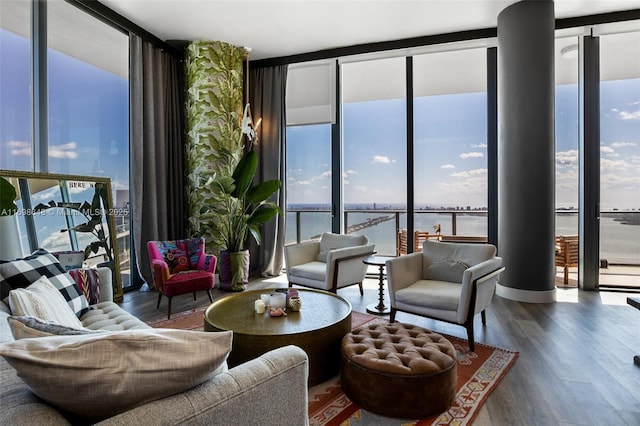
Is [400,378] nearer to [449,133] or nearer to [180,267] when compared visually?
[180,267]

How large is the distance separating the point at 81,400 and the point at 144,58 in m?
4.87

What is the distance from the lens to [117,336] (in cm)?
90

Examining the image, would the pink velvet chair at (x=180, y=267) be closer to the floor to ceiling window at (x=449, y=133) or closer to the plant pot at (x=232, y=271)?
the plant pot at (x=232, y=271)

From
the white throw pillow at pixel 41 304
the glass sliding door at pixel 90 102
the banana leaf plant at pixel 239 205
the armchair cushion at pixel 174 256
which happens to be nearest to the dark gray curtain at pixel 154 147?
the glass sliding door at pixel 90 102

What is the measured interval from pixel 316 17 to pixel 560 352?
426 centimetres

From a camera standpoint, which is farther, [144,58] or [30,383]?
[144,58]

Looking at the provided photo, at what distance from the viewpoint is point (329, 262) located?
3828 mm

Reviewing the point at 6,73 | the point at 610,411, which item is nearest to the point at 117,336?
the point at 610,411

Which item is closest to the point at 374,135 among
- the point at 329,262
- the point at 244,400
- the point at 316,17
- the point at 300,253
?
the point at 316,17

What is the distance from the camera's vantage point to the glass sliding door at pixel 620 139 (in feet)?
14.5

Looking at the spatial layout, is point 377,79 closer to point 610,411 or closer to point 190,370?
point 610,411

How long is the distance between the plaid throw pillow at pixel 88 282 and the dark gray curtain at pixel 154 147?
1890mm

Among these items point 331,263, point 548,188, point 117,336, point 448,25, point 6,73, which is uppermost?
point 448,25

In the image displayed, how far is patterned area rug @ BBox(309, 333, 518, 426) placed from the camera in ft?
6.16
